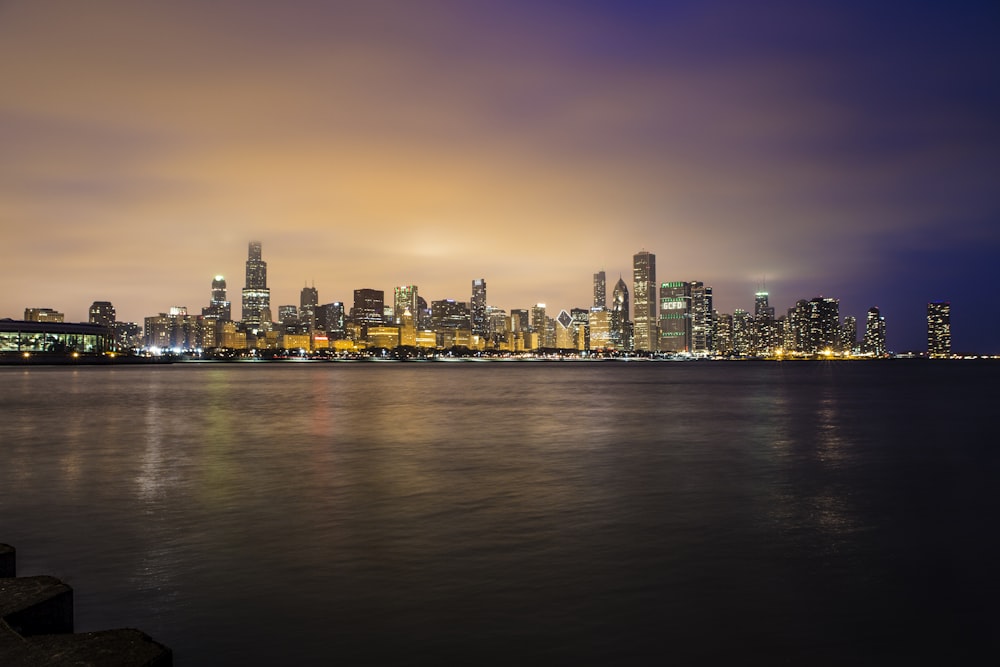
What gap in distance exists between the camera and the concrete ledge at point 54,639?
6812mm

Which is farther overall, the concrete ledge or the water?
the water

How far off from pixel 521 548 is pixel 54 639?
34.0 feet

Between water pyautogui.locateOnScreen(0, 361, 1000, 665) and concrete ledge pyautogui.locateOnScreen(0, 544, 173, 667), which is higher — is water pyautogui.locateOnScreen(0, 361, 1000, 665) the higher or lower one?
the lower one

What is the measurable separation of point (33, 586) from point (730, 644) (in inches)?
373

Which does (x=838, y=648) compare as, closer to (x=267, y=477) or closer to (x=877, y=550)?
(x=877, y=550)

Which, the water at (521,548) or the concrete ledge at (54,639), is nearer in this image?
the concrete ledge at (54,639)

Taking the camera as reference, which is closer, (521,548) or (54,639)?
(54,639)

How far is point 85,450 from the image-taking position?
118ft

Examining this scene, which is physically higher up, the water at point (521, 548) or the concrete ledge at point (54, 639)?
the concrete ledge at point (54, 639)

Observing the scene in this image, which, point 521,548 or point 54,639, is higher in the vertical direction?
point 54,639

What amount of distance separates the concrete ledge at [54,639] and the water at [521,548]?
2.40 m

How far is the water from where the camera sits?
1095 centimetres

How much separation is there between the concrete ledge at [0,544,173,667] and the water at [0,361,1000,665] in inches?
94.4

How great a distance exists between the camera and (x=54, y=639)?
7293mm
